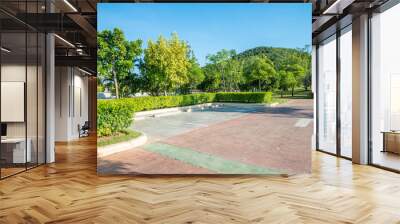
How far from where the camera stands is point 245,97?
241 inches

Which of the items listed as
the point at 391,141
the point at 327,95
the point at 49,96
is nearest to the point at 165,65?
the point at 49,96

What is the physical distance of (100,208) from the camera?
4.04 m

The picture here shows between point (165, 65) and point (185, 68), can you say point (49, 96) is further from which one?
point (185, 68)

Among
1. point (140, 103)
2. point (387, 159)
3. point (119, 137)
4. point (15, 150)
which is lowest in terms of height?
point (387, 159)

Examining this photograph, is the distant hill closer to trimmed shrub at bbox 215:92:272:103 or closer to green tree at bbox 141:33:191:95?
trimmed shrub at bbox 215:92:272:103

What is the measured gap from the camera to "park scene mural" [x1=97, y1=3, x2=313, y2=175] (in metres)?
5.83

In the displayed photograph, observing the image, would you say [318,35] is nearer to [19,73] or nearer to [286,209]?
[286,209]

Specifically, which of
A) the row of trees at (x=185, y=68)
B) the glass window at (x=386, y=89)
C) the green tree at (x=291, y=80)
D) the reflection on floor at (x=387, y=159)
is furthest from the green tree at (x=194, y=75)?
the reflection on floor at (x=387, y=159)

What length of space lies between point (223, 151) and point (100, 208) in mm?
2352

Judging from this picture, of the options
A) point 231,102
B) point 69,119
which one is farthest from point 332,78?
point 69,119

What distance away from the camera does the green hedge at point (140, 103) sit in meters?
5.89

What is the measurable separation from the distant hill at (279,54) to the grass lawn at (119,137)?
2074 millimetres

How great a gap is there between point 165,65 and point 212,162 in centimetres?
176

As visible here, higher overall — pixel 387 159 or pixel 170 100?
pixel 170 100
